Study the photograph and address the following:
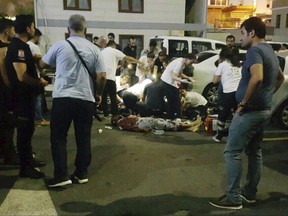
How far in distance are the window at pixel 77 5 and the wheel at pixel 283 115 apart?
49.4ft

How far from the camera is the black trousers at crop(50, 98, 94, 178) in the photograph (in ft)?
14.3

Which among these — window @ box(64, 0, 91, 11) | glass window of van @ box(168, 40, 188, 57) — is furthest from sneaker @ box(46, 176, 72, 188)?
window @ box(64, 0, 91, 11)

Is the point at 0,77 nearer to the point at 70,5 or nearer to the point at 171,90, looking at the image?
the point at 171,90

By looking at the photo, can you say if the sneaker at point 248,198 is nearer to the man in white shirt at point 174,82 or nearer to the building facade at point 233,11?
the man in white shirt at point 174,82

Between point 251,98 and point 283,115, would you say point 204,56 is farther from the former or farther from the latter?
point 251,98

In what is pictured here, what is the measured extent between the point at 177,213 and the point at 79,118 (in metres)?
1.56

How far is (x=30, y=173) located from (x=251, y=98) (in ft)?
9.41

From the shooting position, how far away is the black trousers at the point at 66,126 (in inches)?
171

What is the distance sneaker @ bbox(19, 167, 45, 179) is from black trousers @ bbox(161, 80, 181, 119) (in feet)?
11.9

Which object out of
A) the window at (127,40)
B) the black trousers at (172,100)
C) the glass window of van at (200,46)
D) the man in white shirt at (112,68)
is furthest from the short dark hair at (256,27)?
the window at (127,40)

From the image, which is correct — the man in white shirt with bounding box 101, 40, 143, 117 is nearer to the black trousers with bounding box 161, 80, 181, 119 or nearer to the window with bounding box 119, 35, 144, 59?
→ the black trousers with bounding box 161, 80, 181, 119

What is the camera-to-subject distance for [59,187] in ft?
14.8

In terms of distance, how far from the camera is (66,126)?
4.42m

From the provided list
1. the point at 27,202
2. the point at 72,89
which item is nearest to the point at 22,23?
the point at 72,89
